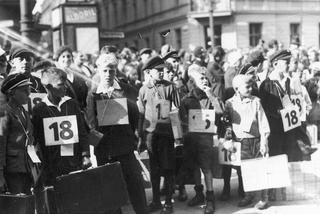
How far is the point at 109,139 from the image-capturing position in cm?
600

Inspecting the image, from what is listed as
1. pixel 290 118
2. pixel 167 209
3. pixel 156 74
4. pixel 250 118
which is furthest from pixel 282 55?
pixel 167 209

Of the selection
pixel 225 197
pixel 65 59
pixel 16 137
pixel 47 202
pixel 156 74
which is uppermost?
pixel 65 59

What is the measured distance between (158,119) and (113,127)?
836 millimetres

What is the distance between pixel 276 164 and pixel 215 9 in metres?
26.5

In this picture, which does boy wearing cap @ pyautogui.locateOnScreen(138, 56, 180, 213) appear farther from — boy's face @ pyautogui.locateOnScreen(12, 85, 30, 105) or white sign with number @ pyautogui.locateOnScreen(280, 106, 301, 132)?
boy's face @ pyautogui.locateOnScreen(12, 85, 30, 105)

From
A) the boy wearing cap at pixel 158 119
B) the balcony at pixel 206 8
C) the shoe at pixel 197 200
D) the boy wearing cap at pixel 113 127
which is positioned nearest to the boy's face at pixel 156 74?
the boy wearing cap at pixel 158 119

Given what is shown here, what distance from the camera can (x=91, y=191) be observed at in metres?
5.27

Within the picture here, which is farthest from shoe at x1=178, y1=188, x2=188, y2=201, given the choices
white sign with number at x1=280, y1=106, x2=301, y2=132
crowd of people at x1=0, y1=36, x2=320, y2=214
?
white sign with number at x1=280, y1=106, x2=301, y2=132

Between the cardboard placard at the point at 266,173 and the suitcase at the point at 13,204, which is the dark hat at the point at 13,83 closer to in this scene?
the suitcase at the point at 13,204

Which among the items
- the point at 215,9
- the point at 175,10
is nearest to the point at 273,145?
the point at 175,10

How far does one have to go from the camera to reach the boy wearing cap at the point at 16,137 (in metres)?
5.03

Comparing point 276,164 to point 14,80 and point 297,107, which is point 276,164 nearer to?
point 297,107

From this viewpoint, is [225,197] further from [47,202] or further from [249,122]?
[47,202]

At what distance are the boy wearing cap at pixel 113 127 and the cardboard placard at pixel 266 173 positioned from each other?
137 cm
